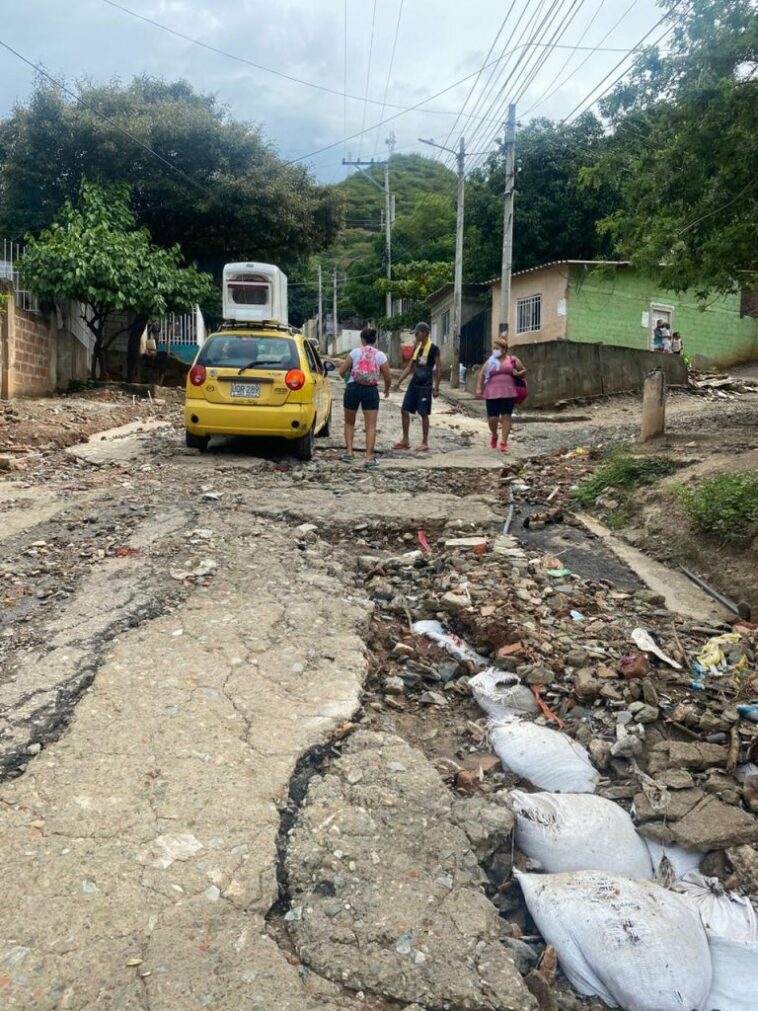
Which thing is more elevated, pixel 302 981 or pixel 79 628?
pixel 79 628

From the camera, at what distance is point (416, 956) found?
1933mm

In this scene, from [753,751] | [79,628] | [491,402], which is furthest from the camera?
[491,402]

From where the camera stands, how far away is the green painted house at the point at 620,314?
2098 centimetres

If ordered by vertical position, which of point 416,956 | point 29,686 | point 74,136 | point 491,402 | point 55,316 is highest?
point 74,136

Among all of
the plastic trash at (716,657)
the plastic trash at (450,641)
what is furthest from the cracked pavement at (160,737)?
the plastic trash at (716,657)

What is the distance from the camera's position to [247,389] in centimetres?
852

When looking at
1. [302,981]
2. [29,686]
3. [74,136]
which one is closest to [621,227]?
[29,686]

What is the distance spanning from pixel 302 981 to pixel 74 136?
69.4ft

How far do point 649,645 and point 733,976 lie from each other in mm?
1924

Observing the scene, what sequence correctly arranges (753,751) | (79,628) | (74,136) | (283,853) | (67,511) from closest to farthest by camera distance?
1. (283,853)
2. (753,751)
3. (79,628)
4. (67,511)
5. (74,136)

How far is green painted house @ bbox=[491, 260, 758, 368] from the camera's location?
68.8 feet

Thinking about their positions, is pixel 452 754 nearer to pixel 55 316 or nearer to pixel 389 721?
pixel 389 721

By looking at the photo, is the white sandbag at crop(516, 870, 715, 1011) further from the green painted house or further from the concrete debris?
the green painted house

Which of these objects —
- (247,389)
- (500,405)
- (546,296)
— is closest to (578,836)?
(247,389)
